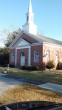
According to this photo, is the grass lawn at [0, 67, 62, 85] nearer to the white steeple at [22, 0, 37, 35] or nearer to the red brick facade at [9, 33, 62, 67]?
the red brick facade at [9, 33, 62, 67]

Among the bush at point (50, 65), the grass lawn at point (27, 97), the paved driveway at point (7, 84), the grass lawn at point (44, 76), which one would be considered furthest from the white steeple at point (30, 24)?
the grass lawn at point (27, 97)

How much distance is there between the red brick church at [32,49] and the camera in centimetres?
3428

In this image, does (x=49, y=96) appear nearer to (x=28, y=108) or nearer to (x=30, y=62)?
(x=28, y=108)

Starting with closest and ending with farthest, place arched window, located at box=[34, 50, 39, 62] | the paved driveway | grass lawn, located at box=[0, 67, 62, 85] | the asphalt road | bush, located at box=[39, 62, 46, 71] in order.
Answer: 1. the paved driveway
2. the asphalt road
3. grass lawn, located at box=[0, 67, 62, 85]
4. bush, located at box=[39, 62, 46, 71]
5. arched window, located at box=[34, 50, 39, 62]

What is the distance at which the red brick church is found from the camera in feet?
112

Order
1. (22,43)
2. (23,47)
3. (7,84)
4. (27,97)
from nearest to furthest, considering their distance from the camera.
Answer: (27,97) → (7,84) → (23,47) → (22,43)

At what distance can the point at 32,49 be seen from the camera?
3544cm

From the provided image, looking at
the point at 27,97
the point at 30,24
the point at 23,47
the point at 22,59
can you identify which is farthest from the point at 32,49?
the point at 27,97

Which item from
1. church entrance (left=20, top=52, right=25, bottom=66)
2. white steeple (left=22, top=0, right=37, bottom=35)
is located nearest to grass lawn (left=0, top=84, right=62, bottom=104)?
church entrance (left=20, top=52, right=25, bottom=66)

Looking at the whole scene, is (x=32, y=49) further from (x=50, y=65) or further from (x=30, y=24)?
(x=30, y=24)

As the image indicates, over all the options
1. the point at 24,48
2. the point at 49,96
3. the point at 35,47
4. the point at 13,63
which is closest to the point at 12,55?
the point at 13,63

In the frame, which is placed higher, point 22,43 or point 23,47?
point 22,43

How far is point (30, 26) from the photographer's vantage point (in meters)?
39.7

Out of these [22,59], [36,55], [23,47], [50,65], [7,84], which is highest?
[23,47]
